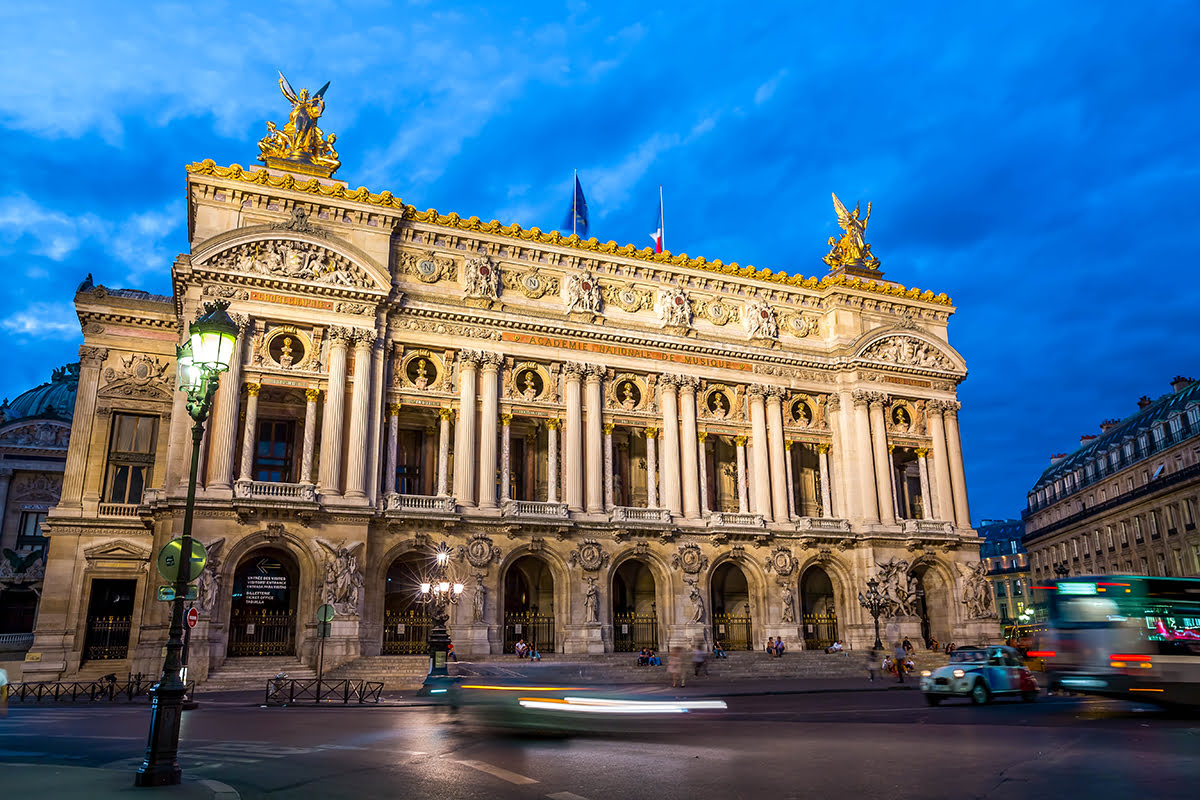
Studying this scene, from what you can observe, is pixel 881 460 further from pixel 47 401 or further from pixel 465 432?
pixel 47 401

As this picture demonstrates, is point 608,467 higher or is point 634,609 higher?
point 608,467

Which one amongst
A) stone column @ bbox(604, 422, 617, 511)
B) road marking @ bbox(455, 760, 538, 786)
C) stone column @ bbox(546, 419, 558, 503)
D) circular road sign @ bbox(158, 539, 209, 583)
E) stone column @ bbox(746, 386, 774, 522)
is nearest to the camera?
road marking @ bbox(455, 760, 538, 786)

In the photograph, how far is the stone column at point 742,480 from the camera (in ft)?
152

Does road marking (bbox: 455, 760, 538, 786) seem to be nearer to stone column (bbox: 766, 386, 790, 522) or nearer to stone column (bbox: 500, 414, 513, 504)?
stone column (bbox: 500, 414, 513, 504)

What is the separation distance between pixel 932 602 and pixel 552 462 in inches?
946

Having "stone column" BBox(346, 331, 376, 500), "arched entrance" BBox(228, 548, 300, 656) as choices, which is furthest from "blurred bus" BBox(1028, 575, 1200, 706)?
"arched entrance" BBox(228, 548, 300, 656)

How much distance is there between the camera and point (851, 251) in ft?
181

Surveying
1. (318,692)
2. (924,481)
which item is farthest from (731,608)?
(318,692)

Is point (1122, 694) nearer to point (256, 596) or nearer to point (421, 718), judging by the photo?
point (421, 718)

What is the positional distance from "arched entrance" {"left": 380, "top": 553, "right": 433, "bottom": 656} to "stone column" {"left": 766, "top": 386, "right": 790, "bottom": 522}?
61.4ft

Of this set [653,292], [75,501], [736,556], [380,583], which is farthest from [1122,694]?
[75,501]

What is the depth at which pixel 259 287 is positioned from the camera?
127ft

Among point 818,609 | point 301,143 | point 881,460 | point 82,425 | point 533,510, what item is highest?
point 301,143

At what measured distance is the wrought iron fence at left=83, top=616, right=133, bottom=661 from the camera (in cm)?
3938
